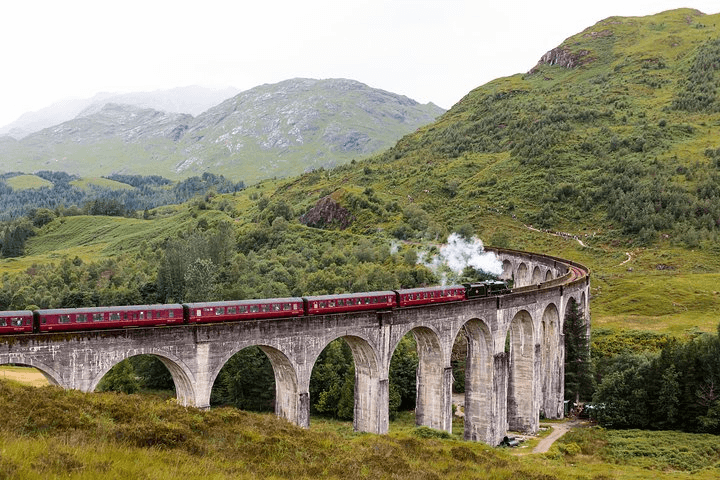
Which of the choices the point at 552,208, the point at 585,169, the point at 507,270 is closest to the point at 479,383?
the point at 507,270

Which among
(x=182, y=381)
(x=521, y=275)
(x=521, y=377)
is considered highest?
(x=182, y=381)

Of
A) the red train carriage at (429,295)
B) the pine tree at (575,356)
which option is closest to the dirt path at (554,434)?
the pine tree at (575,356)

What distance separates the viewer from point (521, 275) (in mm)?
97125

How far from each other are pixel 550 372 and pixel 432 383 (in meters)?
21.5

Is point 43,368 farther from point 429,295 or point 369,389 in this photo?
point 429,295

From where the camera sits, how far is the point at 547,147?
159500 mm

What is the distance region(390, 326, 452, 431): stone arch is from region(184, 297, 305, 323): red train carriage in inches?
489

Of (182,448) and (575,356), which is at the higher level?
(182,448)

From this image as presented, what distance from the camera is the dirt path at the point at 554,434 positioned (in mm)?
48281

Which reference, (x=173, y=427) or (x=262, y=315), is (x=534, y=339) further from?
(x=173, y=427)

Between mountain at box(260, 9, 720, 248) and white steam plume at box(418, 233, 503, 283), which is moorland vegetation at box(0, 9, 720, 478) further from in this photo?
white steam plume at box(418, 233, 503, 283)

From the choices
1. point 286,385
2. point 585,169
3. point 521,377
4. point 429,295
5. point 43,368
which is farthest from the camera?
point 585,169

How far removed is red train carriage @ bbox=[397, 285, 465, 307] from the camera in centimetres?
4090

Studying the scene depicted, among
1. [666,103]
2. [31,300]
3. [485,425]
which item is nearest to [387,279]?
[485,425]
